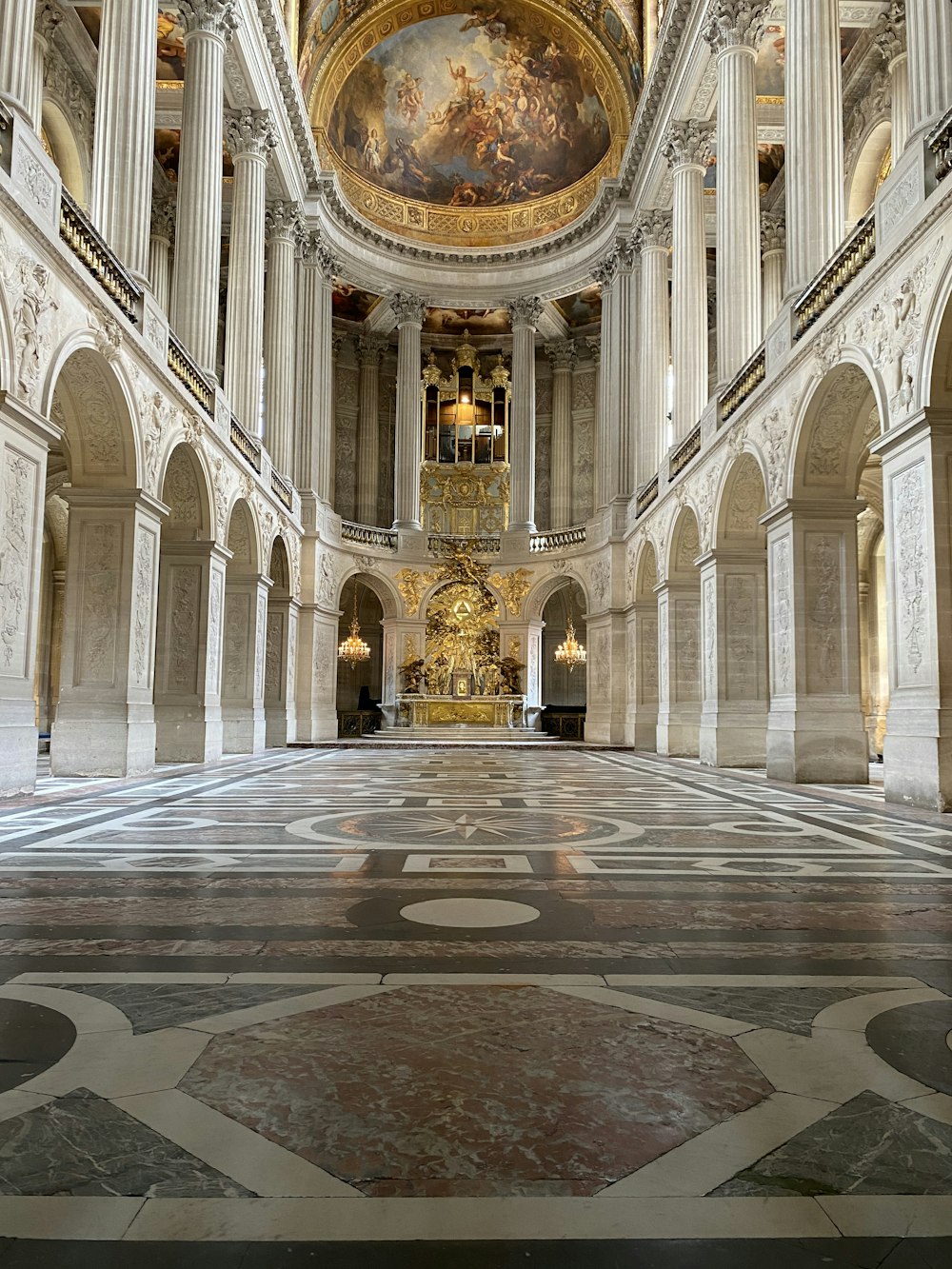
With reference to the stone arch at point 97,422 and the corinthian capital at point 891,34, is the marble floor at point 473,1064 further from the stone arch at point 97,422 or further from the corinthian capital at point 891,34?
the corinthian capital at point 891,34

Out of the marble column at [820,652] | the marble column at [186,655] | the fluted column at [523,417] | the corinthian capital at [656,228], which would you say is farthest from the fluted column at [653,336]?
the marble column at [186,655]

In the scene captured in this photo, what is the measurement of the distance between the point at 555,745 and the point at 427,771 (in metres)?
11.8

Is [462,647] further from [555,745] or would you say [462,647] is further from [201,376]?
[201,376]

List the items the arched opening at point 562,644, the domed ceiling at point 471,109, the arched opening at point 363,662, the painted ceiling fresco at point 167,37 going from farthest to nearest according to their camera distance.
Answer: the arched opening at point 562,644 → the arched opening at point 363,662 → the domed ceiling at point 471,109 → the painted ceiling fresco at point 167,37

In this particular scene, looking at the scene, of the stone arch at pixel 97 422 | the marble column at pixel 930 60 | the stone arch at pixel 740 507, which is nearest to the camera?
the marble column at pixel 930 60

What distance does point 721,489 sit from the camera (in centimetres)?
1662

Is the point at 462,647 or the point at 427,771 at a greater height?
the point at 462,647

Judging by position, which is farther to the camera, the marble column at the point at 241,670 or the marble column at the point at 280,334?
the marble column at the point at 280,334

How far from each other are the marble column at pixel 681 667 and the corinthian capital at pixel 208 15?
Result: 1401 centimetres

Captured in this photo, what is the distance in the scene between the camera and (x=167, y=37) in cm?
2208

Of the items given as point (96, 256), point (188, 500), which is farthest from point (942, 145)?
point (188, 500)

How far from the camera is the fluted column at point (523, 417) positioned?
32062 millimetres

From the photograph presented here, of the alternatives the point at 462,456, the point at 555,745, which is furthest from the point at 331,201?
the point at 555,745

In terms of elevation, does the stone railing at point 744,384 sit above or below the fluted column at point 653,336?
below
